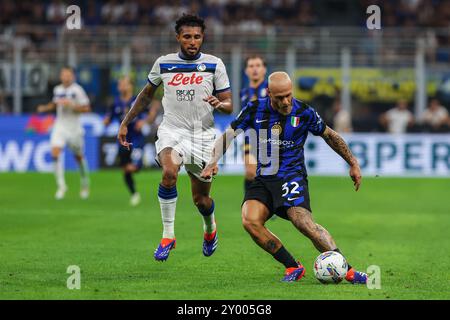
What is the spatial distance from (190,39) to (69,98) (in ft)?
33.5

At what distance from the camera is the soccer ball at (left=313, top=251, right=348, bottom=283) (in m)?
9.38

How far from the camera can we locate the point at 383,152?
27109 mm

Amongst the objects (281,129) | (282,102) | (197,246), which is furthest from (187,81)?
(197,246)

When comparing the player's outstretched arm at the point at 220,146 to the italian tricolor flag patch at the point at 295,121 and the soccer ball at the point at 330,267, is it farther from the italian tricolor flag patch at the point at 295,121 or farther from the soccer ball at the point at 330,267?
the soccer ball at the point at 330,267

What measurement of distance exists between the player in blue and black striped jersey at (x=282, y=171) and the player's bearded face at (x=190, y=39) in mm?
1347

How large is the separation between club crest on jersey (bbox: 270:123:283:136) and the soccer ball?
1.29m

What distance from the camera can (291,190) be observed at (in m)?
9.80

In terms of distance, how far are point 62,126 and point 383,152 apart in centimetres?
985

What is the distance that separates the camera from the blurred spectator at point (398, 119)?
28.2 meters

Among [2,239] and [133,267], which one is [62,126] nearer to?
[2,239]

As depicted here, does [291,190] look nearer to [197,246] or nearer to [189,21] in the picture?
[189,21]

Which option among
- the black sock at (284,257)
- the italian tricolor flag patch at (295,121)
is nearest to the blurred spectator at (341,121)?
the italian tricolor flag patch at (295,121)

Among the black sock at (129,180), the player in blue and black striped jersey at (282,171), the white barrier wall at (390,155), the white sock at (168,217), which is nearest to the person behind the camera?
the player in blue and black striped jersey at (282,171)
